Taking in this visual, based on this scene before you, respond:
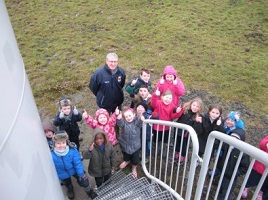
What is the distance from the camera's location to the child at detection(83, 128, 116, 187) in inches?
167

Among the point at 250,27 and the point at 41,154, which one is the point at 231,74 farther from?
the point at 41,154

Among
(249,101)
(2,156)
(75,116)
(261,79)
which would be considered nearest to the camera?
(2,156)

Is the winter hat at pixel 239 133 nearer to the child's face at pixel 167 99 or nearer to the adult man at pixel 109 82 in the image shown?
the child's face at pixel 167 99

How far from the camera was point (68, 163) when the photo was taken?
414cm

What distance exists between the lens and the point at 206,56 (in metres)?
8.51

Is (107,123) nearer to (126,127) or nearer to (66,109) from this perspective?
(126,127)

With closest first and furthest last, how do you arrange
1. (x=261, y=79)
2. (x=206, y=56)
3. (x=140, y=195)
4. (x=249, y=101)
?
(x=140, y=195) < (x=249, y=101) < (x=261, y=79) < (x=206, y=56)

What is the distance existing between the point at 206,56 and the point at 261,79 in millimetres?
1665

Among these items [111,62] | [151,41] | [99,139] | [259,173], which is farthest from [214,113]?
[151,41]

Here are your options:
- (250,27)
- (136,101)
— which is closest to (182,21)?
(250,27)

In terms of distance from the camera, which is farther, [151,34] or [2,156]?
[151,34]

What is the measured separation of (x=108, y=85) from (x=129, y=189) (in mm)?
1809

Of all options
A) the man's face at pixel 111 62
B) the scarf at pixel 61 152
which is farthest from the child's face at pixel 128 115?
the scarf at pixel 61 152

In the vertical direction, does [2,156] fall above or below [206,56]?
above
